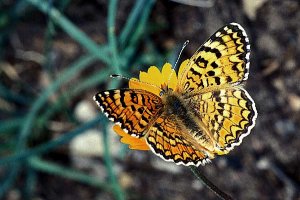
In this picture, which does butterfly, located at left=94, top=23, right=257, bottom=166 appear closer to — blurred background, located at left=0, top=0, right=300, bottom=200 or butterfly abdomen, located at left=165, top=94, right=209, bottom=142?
butterfly abdomen, located at left=165, top=94, right=209, bottom=142

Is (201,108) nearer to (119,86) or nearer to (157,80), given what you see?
(157,80)

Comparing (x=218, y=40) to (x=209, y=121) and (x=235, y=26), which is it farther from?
(x=209, y=121)

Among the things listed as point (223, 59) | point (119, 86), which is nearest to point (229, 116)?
point (223, 59)

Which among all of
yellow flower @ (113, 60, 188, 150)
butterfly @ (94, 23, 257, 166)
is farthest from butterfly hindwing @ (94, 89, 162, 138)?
yellow flower @ (113, 60, 188, 150)

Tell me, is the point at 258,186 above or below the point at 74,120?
below

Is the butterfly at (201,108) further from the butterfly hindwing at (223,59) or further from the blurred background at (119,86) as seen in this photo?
the blurred background at (119,86)

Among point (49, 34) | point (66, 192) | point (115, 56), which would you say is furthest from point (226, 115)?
point (66, 192)

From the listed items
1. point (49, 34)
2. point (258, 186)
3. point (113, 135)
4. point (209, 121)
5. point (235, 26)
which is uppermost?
point (49, 34)
